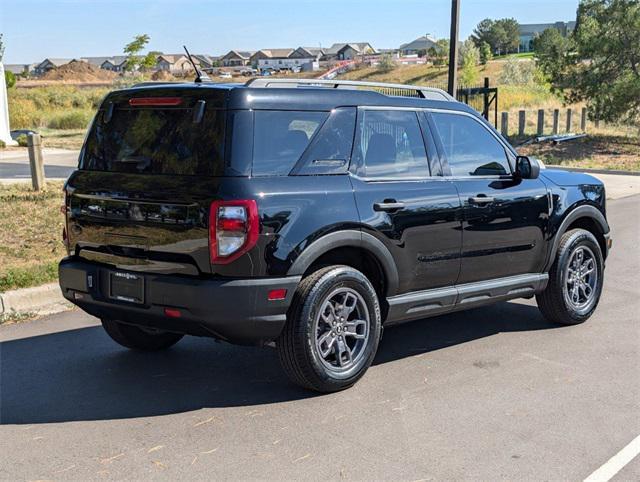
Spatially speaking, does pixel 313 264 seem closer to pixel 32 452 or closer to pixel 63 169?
pixel 32 452

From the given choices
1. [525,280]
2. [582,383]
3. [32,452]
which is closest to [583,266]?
[525,280]

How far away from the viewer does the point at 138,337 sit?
6336 millimetres

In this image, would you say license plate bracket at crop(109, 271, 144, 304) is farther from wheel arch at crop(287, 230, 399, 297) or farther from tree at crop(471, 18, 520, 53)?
tree at crop(471, 18, 520, 53)

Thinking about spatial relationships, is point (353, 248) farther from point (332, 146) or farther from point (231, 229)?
point (231, 229)

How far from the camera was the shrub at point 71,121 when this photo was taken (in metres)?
36.4

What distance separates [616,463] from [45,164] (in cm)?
1785

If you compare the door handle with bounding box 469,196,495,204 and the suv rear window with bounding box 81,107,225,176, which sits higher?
the suv rear window with bounding box 81,107,225,176

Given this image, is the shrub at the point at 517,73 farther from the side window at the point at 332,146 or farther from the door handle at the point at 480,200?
the side window at the point at 332,146

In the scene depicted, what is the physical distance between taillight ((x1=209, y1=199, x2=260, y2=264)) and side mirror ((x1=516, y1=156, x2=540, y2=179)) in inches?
103

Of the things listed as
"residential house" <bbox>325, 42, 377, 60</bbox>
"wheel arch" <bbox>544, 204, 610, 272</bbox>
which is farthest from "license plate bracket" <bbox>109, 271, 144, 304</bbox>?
"residential house" <bbox>325, 42, 377, 60</bbox>

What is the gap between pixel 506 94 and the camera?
45406mm

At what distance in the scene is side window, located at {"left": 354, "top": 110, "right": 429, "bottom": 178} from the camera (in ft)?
18.8

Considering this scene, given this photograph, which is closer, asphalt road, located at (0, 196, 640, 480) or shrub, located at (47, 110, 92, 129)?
asphalt road, located at (0, 196, 640, 480)

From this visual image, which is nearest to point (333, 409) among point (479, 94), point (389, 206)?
point (389, 206)
